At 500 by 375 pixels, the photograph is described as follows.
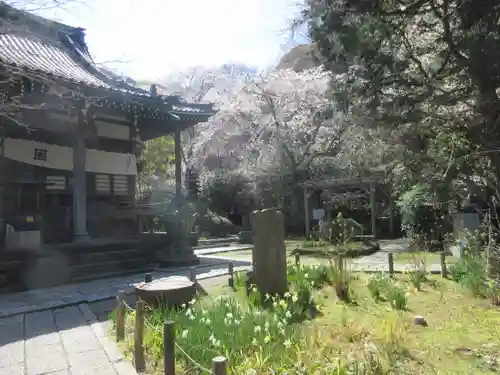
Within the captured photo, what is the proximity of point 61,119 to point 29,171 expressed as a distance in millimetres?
1732

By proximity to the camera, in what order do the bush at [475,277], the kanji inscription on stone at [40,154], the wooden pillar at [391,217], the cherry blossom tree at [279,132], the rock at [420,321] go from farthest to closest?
the cherry blossom tree at [279,132] → the wooden pillar at [391,217] → the kanji inscription on stone at [40,154] → the bush at [475,277] → the rock at [420,321]

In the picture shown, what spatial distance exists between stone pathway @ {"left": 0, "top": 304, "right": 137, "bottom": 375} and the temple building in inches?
156

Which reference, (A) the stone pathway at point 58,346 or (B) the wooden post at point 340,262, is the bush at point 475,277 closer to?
(B) the wooden post at point 340,262

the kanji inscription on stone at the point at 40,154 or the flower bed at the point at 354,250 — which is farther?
the flower bed at the point at 354,250

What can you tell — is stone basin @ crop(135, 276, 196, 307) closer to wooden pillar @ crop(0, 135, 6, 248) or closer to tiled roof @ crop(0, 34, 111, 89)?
tiled roof @ crop(0, 34, 111, 89)

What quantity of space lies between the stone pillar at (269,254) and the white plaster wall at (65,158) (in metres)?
7.05

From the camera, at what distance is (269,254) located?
23.7ft

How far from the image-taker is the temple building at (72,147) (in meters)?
10.2

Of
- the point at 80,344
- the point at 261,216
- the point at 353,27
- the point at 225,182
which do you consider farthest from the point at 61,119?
the point at 225,182

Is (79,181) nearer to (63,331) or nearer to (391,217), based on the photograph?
A: (63,331)

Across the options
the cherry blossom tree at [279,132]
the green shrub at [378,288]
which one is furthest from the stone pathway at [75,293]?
the cherry blossom tree at [279,132]

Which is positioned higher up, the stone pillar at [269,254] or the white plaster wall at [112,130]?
the white plaster wall at [112,130]

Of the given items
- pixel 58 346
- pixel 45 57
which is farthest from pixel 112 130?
pixel 58 346

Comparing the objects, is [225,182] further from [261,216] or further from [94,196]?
[261,216]
